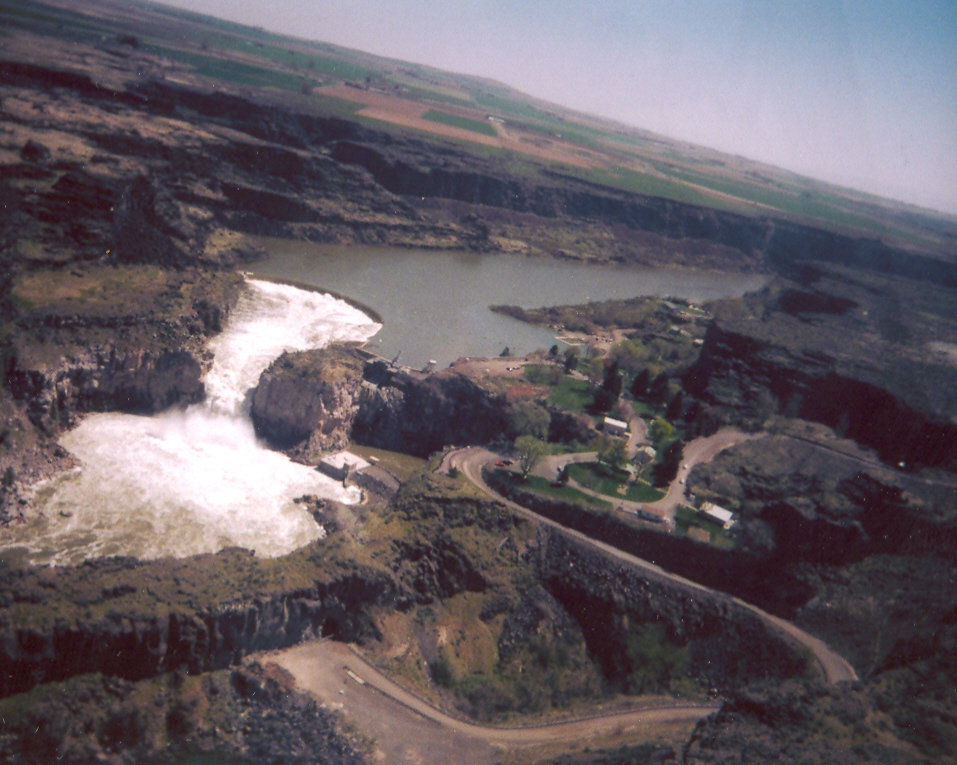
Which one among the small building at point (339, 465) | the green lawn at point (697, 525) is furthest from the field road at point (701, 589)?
the small building at point (339, 465)

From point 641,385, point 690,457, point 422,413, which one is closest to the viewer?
point 690,457

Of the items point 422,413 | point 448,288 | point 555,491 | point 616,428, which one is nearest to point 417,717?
point 555,491

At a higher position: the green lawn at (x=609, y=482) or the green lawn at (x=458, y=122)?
the green lawn at (x=458, y=122)

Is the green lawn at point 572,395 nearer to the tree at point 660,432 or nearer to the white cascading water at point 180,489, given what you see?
the tree at point 660,432

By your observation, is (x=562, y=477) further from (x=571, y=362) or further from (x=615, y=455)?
(x=571, y=362)

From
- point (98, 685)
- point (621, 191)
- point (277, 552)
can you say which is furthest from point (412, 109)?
point (98, 685)

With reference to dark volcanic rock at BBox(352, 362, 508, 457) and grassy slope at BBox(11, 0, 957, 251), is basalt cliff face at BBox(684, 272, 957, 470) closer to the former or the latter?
dark volcanic rock at BBox(352, 362, 508, 457)
